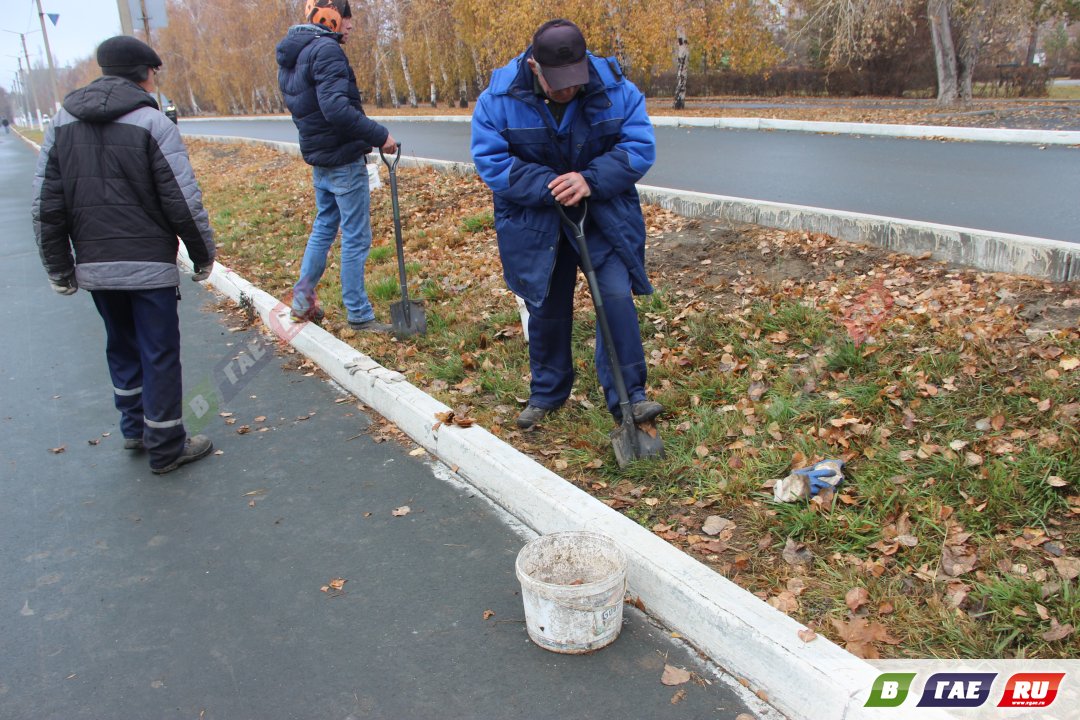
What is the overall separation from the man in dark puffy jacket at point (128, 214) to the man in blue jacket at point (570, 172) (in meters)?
1.60

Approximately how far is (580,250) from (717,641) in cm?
190

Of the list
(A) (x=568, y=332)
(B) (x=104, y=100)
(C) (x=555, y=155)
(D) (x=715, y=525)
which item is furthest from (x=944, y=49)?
(B) (x=104, y=100)

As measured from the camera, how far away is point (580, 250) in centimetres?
400

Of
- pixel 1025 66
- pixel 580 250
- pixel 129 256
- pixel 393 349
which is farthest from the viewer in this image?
pixel 1025 66

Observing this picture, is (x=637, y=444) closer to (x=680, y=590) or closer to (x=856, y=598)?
(x=680, y=590)

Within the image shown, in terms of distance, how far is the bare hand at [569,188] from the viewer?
3871mm

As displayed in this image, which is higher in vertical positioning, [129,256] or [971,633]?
[129,256]

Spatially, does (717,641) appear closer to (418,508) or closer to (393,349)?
(418,508)

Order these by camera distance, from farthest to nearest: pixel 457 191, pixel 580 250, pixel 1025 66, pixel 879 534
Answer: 1. pixel 1025 66
2. pixel 457 191
3. pixel 580 250
4. pixel 879 534

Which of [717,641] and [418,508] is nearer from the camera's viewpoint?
[717,641]

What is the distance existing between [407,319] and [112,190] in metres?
2.55

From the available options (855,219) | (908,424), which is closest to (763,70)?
(855,219)

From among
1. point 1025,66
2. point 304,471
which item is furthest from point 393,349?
point 1025,66

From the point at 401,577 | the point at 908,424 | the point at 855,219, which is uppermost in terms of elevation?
the point at 855,219
